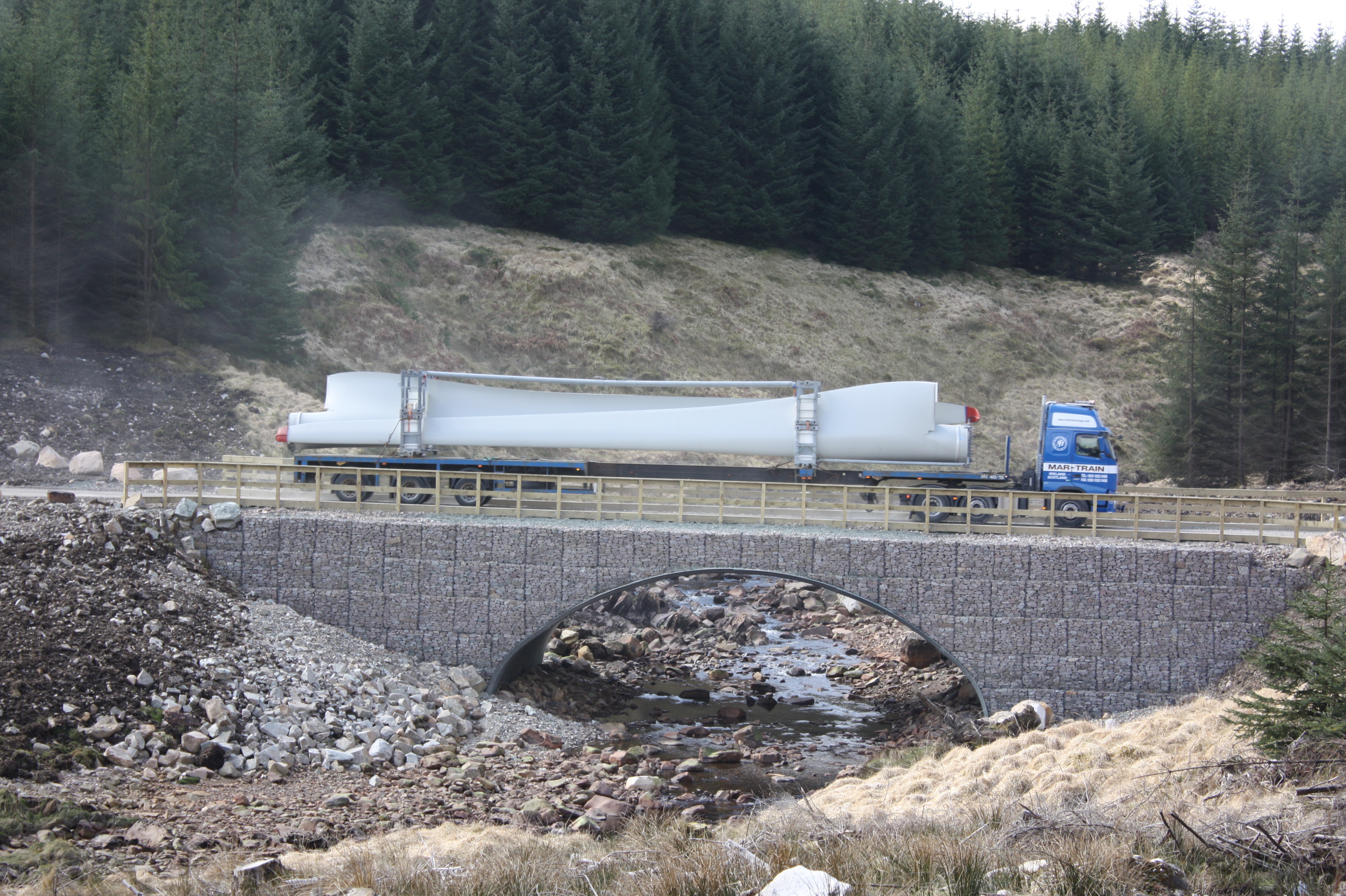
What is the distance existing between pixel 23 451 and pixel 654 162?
33.1 meters

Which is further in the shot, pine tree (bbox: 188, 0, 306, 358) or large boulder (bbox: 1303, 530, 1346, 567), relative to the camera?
pine tree (bbox: 188, 0, 306, 358)

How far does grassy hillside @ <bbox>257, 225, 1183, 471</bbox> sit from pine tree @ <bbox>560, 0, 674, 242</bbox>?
55.9 inches

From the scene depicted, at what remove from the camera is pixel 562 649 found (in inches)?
1024

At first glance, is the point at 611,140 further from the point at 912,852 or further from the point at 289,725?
the point at 912,852

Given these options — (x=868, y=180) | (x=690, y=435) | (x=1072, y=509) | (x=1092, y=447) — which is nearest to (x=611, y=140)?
(x=868, y=180)

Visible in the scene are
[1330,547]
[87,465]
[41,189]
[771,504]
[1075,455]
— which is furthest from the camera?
[41,189]

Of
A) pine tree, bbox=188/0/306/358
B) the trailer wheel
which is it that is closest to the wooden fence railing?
the trailer wheel

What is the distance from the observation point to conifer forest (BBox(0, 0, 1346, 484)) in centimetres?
3566

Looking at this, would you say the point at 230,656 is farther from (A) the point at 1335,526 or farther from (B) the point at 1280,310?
(B) the point at 1280,310

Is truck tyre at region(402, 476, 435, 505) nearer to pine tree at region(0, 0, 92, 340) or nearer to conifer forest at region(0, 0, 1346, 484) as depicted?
conifer forest at region(0, 0, 1346, 484)

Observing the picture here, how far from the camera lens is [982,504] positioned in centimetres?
2461

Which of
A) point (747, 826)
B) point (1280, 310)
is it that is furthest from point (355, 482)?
point (1280, 310)

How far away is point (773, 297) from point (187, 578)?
3628cm

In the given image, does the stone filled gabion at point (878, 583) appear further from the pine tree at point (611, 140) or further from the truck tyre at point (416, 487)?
the pine tree at point (611, 140)
